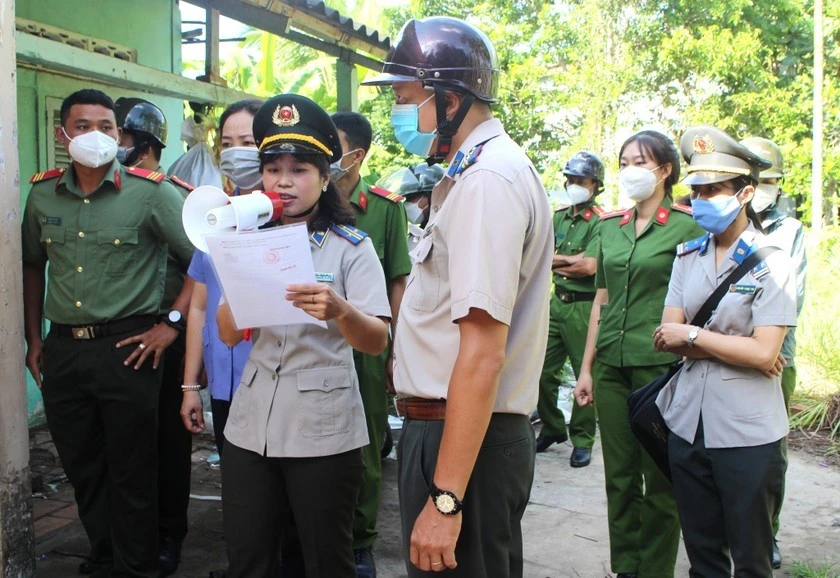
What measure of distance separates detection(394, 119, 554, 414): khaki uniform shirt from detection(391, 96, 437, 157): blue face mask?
151 mm

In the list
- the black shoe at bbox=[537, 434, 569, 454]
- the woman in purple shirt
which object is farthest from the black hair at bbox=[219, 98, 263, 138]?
the black shoe at bbox=[537, 434, 569, 454]

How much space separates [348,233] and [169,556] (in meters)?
2.09

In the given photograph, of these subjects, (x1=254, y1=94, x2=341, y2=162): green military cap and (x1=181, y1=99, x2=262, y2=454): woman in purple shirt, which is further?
(x1=181, y1=99, x2=262, y2=454): woman in purple shirt

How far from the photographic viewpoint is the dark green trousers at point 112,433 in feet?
11.8

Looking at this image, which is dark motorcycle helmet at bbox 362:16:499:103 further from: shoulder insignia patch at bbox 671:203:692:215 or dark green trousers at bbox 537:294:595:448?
dark green trousers at bbox 537:294:595:448

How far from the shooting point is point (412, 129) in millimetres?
2266

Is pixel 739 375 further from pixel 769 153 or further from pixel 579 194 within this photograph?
pixel 579 194

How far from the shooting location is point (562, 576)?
423cm

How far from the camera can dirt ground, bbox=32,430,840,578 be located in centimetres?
425

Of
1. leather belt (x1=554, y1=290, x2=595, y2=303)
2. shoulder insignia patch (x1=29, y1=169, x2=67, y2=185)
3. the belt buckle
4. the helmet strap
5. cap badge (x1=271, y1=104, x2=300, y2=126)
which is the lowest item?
leather belt (x1=554, y1=290, x2=595, y2=303)

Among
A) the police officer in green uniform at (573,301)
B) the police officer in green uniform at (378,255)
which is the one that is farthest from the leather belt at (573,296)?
the police officer in green uniform at (378,255)

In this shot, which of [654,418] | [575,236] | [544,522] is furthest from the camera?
[575,236]

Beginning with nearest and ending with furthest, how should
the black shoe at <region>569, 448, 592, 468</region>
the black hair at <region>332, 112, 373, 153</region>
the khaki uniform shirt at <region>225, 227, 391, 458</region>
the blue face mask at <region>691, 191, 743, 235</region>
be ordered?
the khaki uniform shirt at <region>225, 227, 391, 458</region>
the blue face mask at <region>691, 191, 743, 235</region>
the black hair at <region>332, 112, 373, 153</region>
the black shoe at <region>569, 448, 592, 468</region>

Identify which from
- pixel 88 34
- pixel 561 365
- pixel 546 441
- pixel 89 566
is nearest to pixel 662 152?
pixel 561 365
